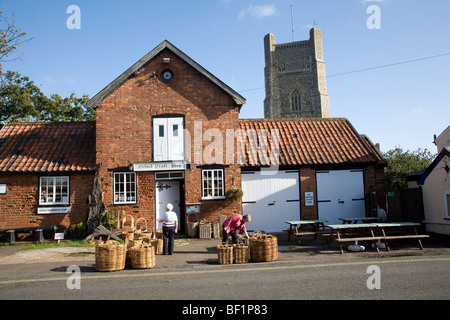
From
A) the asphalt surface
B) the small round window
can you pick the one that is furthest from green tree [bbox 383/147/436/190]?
the small round window

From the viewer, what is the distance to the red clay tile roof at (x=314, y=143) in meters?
15.7

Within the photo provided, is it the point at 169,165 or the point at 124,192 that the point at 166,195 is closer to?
the point at 169,165

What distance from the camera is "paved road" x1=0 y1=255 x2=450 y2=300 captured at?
6312mm

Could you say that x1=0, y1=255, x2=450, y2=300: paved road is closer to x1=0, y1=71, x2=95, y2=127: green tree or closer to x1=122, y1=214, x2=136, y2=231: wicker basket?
x1=122, y1=214, x2=136, y2=231: wicker basket

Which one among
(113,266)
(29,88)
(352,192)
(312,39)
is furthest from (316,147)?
(312,39)

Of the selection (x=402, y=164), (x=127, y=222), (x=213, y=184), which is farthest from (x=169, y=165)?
(x=402, y=164)

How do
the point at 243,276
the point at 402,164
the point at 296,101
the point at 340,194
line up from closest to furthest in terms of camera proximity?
the point at 243,276
the point at 340,194
the point at 402,164
the point at 296,101

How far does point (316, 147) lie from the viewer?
54.8 ft

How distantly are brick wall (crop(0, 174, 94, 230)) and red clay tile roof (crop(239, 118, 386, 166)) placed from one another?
7742mm

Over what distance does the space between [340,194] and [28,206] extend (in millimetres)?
14194

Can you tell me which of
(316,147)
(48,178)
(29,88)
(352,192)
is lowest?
(352,192)

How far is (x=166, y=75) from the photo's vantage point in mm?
14992

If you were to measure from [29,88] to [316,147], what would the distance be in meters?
27.3
